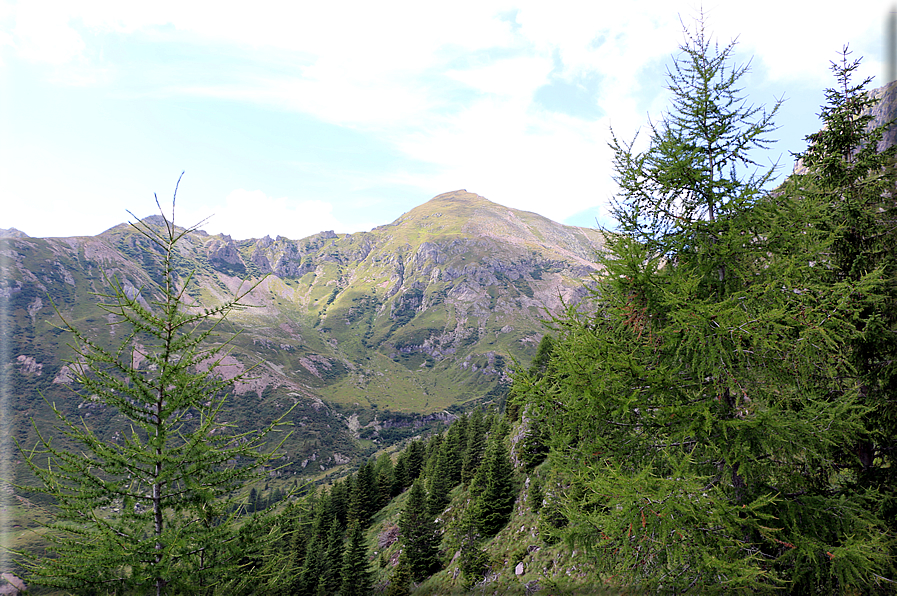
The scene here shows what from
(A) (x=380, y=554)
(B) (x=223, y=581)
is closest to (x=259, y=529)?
(B) (x=223, y=581)

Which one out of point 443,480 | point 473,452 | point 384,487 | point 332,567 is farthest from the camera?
point 384,487

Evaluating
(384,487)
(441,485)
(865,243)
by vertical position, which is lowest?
(384,487)

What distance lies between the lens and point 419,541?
3119cm

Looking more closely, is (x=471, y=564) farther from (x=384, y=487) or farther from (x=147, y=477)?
(x=384, y=487)

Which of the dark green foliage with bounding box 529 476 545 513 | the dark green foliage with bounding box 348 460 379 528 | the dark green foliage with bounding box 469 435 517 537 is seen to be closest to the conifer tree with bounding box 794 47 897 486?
the dark green foliage with bounding box 529 476 545 513

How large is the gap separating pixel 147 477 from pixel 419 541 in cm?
3018

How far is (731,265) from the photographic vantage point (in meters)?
7.52

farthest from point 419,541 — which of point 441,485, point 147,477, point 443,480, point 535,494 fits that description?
point 147,477

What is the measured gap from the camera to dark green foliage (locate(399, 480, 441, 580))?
3070 cm

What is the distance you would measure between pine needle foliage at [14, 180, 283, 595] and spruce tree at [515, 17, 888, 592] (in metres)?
6.85

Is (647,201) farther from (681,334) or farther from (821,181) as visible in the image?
(821,181)

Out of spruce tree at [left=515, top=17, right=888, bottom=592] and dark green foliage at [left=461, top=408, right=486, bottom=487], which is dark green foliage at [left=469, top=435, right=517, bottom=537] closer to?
dark green foliage at [left=461, top=408, right=486, bottom=487]

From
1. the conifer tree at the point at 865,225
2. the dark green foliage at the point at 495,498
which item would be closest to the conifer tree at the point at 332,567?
the dark green foliage at the point at 495,498

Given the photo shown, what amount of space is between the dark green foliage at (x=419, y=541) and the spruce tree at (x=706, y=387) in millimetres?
26951
